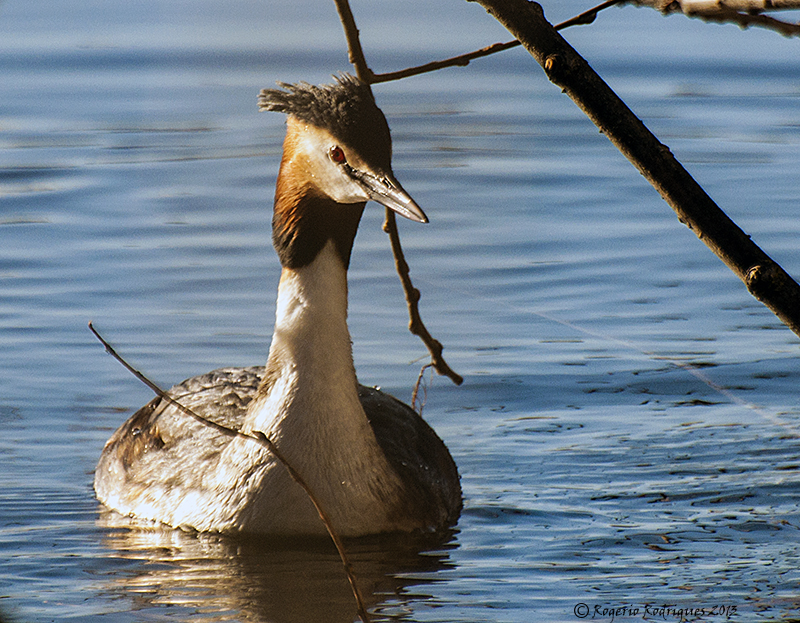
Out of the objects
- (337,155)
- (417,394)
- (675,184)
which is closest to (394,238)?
(337,155)

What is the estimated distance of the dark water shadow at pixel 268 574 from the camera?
530 centimetres

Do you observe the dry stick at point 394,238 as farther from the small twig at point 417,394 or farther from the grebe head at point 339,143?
the small twig at point 417,394

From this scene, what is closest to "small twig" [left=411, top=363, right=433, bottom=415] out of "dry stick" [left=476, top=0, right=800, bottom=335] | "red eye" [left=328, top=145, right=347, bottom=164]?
"red eye" [left=328, top=145, right=347, bottom=164]

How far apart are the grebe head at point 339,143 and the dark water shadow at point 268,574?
1.47m

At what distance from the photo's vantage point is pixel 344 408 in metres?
5.81

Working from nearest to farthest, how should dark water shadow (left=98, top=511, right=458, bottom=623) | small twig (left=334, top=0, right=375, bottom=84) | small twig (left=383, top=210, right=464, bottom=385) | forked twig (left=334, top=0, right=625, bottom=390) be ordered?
1. forked twig (left=334, top=0, right=625, bottom=390)
2. small twig (left=334, top=0, right=375, bottom=84)
3. small twig (left=383, top=210, right=464, bottom=385)
4. dark water shadow (left=98, top=511, right=458, bottom=623)

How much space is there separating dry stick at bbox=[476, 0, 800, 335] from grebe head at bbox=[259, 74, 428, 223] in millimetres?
2886

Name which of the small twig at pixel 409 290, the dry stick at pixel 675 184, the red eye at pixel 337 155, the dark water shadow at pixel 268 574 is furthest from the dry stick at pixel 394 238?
the dry stick at pixel 675 184

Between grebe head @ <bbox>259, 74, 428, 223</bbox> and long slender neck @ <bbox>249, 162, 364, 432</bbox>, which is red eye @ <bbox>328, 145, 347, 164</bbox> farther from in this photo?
long slender neck @ <bbox>249, 162, 364, 432</bbox>

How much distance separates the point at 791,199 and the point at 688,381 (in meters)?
3.90

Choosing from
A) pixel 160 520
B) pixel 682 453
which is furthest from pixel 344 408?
pixel 682 453

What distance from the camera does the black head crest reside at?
5.46 meters

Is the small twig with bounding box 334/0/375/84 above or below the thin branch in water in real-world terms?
above

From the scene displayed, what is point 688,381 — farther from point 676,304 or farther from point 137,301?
point 137,301
